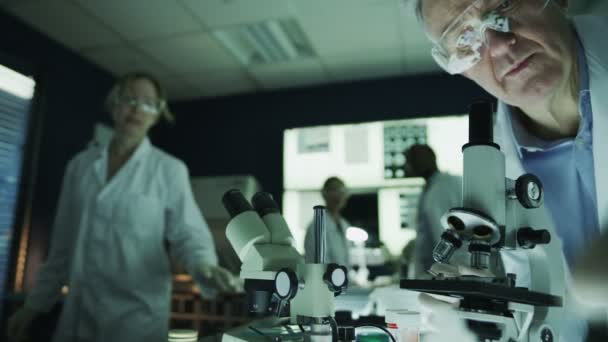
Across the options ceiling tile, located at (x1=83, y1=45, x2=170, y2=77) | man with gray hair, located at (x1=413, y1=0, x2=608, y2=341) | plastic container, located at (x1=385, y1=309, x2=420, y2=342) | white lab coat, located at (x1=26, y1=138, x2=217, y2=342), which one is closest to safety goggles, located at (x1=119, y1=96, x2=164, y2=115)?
white lab coat, located at (x1=26, y1=138, x2=217, y2=342)

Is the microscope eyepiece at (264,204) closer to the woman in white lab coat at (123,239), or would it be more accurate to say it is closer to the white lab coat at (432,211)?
the woman in white lab coat at (123,239)

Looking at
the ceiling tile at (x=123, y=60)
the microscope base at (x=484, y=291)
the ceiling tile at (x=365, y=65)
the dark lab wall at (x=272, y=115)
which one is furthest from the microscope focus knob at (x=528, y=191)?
the ceiling tile at (x=123, y=60)

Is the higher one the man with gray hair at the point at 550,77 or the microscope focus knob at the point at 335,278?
the man with gray hair at the point at 550,77

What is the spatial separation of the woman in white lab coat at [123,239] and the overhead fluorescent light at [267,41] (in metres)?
1.41

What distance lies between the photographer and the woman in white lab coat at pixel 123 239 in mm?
1675

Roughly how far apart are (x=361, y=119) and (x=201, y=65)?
1.61 metres

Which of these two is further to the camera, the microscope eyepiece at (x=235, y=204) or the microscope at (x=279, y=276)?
the microscope eyepiece at (x=235, y=204)

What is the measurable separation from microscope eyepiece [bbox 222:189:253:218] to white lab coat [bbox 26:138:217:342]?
78 cm

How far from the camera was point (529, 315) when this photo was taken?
26.2 inches

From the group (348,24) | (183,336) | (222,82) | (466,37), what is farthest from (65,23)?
(466,37)

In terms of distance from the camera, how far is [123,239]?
5.73ft

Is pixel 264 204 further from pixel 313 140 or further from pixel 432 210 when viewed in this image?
pixel 313 140

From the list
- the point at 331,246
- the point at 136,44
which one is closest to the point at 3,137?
the point at 136,44

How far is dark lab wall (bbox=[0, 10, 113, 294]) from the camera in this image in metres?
3.09
